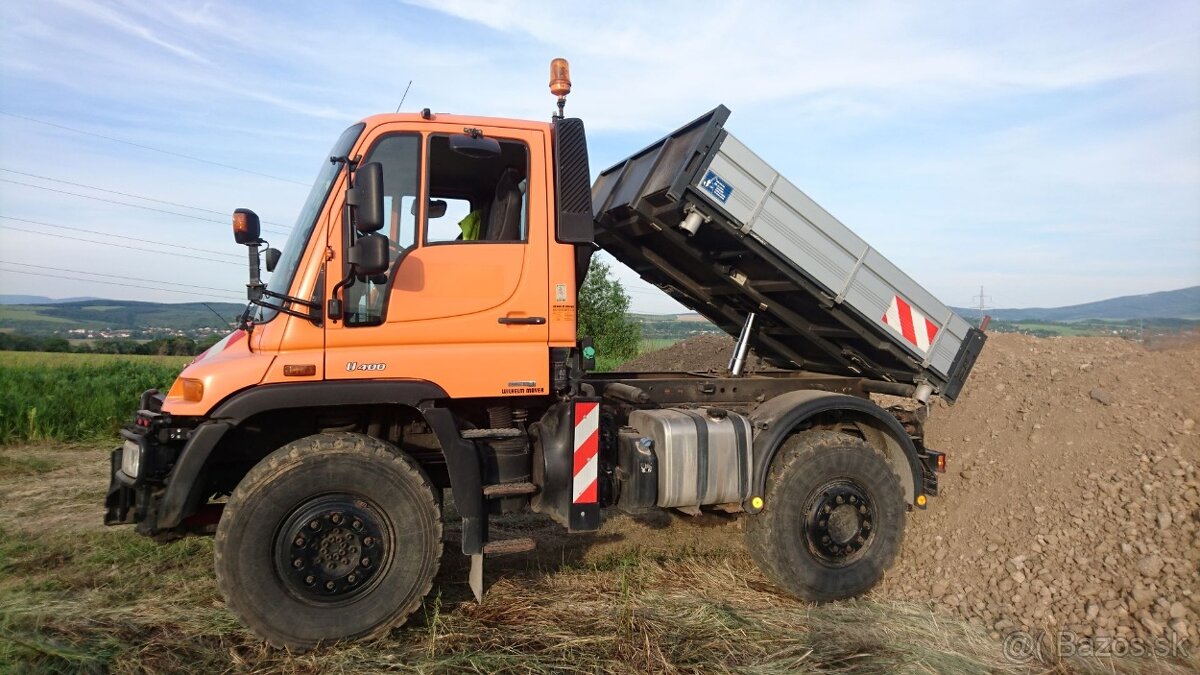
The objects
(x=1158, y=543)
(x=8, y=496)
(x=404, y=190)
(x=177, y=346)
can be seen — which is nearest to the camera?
(x=404, y=190)

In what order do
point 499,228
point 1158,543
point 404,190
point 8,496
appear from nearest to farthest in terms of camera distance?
point 404,190 → point 499,228 → point 1158,543 → point 8,496

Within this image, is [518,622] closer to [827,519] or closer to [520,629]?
[520,629]

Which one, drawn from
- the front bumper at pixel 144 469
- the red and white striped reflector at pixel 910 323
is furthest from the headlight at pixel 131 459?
the red and white striped reflector at pixel 910 323

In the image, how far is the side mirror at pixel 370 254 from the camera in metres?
3.87

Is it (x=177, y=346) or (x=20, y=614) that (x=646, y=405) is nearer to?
(x=20, y=614)

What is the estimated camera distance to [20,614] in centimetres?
409

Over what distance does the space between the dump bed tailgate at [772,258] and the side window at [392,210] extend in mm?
1530

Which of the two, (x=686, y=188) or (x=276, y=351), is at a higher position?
(x=686, y=188)

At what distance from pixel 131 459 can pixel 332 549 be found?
1.17 m

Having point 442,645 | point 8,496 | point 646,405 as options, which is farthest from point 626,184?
point 8,496

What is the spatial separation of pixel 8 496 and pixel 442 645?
19.7 feet

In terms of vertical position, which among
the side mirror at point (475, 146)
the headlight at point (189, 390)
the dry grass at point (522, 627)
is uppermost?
the side mirror at point (475, 146)

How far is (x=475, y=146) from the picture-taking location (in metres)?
4.30

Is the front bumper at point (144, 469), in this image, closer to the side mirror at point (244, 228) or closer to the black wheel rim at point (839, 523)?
the side mirror at point (244, 228)
